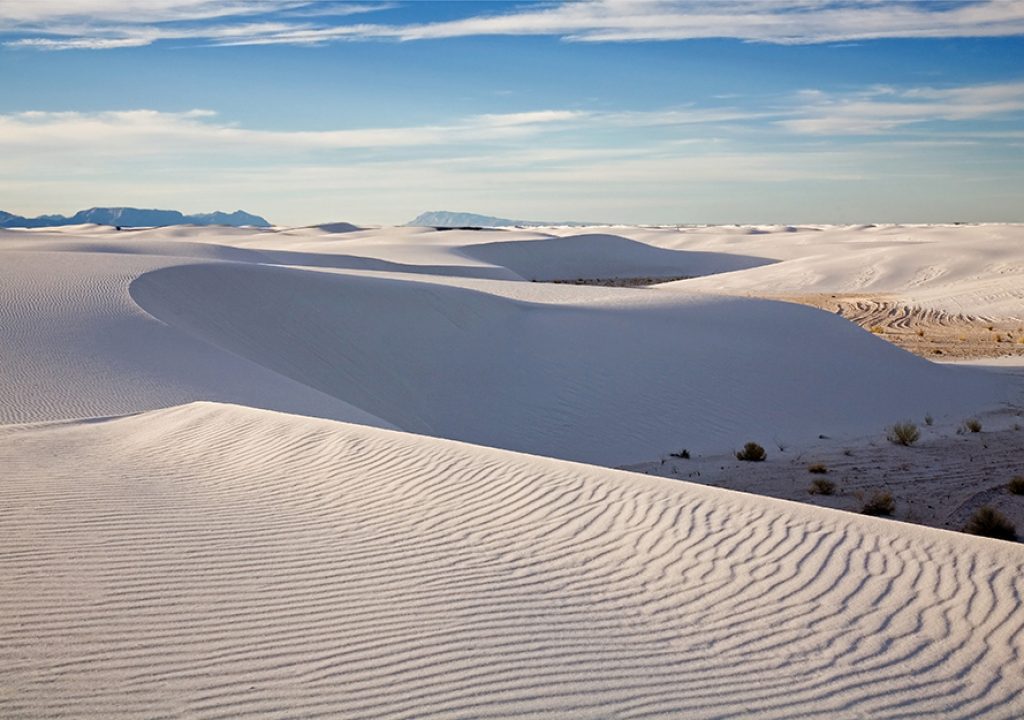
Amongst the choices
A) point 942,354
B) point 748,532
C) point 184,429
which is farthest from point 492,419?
point 942,354

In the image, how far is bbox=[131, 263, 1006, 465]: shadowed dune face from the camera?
594 inches

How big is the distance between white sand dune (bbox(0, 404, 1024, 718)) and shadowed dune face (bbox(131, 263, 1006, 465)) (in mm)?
6609

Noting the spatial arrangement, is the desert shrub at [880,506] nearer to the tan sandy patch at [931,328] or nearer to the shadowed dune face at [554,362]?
the shadowed dune face at [554,362]

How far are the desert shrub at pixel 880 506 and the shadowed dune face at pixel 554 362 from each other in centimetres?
398

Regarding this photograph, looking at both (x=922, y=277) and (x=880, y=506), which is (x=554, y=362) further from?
(x=922, y=277)

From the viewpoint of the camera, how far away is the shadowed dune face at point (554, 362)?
1508cm

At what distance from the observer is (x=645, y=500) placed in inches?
288

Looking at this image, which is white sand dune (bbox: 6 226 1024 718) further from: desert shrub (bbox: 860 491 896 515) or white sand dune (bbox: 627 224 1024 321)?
white sand dune (bbox: 627 224 1024 321)

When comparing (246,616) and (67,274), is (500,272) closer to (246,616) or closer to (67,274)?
(67,274)

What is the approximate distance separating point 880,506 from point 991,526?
113 cm

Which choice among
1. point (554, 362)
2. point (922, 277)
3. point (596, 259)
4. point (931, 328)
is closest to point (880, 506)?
point (554, 362)

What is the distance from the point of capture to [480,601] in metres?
5.32

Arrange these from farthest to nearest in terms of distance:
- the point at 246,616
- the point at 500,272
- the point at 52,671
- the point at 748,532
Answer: the point at 500,272 < the point at 748,532 < the point at 246,616 < the point at 52,671

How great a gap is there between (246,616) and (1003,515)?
766 centimetres
